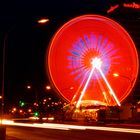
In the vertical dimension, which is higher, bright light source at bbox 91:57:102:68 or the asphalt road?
bright light source at bbox 91:57:102:68

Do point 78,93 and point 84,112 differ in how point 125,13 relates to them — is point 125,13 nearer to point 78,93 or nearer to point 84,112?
point 84,112

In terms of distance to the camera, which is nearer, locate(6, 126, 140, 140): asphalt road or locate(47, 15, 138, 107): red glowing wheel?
locate(6, 126, 140, 140): asphalt road

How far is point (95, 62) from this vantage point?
142 ft

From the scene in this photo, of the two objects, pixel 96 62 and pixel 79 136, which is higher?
pixel 96 62

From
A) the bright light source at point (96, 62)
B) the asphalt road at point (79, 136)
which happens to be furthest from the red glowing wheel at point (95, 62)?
the asphalt road at point (79, 136)

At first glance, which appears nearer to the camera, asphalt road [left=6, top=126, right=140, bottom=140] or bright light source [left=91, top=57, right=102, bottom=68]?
asphalt road [left=6, top=126, right=140, bottom=140]

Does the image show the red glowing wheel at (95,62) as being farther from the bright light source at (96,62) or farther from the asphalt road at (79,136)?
the asphalt road at (79,136)

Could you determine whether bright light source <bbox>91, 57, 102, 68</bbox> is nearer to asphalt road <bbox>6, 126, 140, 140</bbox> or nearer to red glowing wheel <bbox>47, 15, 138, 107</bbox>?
red glowing wheel <bbox>47, 15, 138, 107</bbox>

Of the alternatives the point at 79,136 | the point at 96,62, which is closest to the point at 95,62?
the point at 96,62

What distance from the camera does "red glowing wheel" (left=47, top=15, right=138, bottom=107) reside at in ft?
139

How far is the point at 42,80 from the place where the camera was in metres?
84.1

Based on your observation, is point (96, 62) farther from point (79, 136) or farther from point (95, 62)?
point (79, 136)

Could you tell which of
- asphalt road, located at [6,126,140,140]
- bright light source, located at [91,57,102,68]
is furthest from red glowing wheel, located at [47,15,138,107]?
asphalt road, located at [6,126,140,140]

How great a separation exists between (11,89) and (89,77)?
122ft
